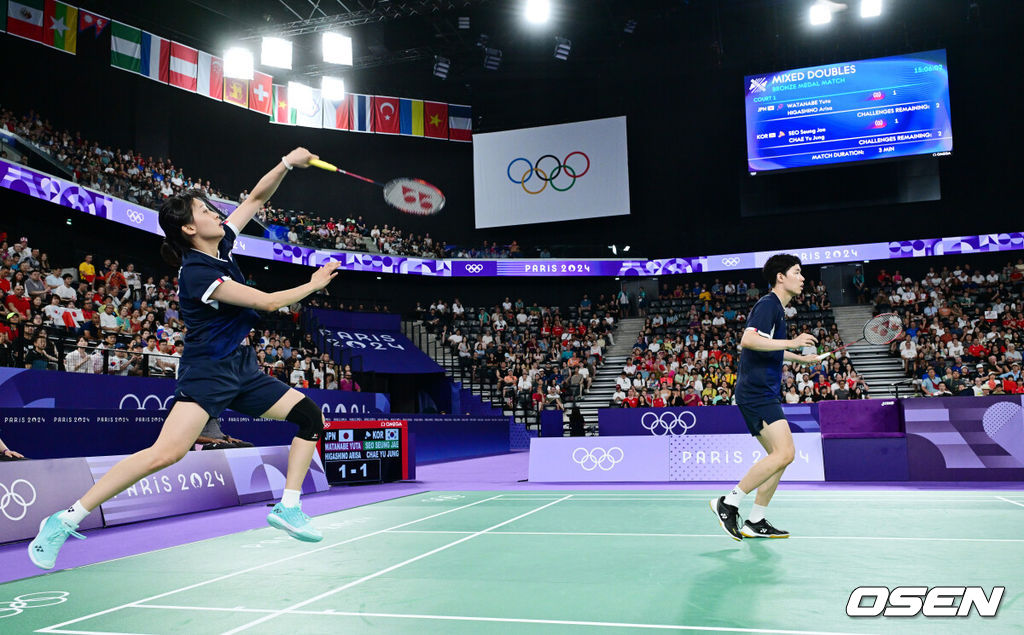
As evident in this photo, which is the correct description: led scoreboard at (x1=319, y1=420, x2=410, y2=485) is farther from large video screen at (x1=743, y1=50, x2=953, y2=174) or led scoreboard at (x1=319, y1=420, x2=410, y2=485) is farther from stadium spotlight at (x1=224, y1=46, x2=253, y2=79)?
large video screen at (x1=743, y1=50, x2=953, y2=174)

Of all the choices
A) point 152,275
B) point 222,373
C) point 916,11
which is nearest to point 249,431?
point 222,373

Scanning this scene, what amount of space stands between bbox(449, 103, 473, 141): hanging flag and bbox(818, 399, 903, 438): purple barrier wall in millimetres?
23853

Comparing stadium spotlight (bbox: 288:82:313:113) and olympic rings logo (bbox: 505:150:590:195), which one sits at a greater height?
→ stadium spotlight (bbox: 288:82:313:113)

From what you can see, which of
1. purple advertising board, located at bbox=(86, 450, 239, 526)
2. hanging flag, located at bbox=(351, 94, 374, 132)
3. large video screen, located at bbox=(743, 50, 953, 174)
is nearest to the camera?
purple advertising board, located at bbox=(86, 450, 239, 526)

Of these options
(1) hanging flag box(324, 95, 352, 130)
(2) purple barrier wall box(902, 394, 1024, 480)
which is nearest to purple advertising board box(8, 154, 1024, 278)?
(1) hanging flag box(324, 95, 352, 130)

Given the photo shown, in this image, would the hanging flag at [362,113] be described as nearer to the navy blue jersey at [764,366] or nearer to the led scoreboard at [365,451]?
the led scoreboard at [365,451]

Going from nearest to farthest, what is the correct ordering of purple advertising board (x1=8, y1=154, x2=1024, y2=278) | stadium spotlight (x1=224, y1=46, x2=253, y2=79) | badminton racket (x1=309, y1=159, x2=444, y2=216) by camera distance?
stadium spotlight (x1=224, y1=46, x2=253, y2=79) → purple advertising board (x1=8, y1=154, x2=1024, y2=278) → badminton racket (x1=309, y1=159, x2=444, y2=216)

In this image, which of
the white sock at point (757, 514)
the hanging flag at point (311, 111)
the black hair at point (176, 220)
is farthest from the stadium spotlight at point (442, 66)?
the black hair at point (176, 220)

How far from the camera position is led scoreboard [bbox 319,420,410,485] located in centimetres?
1289

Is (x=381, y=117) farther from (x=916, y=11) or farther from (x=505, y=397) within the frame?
(x=916, y=11)

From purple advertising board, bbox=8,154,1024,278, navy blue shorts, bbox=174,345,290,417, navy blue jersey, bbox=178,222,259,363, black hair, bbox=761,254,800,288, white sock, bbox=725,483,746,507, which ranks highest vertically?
purple advertising board, bbox=8,154,1024,278

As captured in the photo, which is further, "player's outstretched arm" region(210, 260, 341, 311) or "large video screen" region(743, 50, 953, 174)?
"large video screen" region(743, 50, 953, 174)

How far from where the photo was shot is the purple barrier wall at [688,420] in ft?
49.1

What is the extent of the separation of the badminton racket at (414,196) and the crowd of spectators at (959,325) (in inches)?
714
